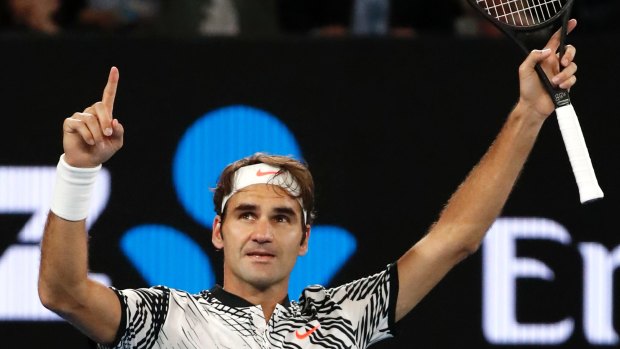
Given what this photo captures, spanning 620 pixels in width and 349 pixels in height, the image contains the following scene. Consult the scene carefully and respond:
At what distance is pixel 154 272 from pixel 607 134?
2.33 metres

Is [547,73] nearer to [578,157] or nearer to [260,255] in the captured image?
[578,157]

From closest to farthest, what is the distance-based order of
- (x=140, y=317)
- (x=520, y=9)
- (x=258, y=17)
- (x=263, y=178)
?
(x=140, y=317), (x=263, y=178), (x=520, y=9), (x=258, y=17)

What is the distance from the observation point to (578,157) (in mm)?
4836

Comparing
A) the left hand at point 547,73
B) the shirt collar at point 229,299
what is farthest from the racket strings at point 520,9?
the shirt collar at point 229,299

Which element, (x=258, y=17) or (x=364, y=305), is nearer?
(x=364, y=305)

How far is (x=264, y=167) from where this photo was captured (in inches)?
202

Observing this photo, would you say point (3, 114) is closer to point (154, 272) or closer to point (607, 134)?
point (154, 272)

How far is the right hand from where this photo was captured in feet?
14.0

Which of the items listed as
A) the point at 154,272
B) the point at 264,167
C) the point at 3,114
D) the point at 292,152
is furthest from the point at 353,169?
the point at 264,167

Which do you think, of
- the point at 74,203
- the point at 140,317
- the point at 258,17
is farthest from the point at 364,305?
the point at 258,17

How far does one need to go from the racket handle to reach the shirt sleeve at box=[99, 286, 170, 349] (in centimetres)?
137

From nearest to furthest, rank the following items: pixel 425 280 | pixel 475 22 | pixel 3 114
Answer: pixel 425 280, pixel 3 114, pixel 475 22

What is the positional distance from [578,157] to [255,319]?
117 centimetres

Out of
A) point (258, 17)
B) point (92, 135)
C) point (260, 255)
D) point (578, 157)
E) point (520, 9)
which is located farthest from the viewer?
point (258, 17)
